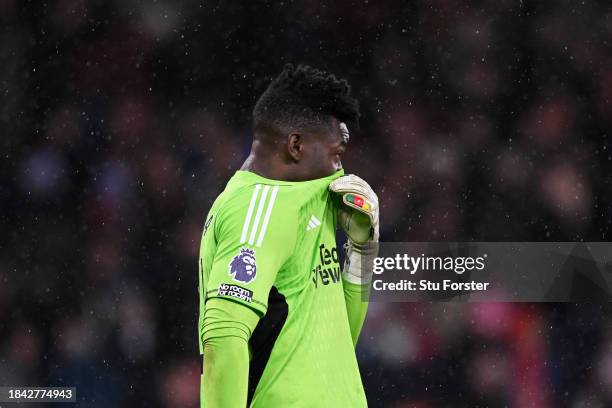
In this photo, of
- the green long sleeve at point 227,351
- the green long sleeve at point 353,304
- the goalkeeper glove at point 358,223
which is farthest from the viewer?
the green long sleeve at point 353,304

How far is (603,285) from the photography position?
165 inches

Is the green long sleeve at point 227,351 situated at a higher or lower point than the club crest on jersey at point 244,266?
lower

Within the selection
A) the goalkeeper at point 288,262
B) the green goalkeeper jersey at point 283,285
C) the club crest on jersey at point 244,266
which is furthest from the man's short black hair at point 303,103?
the club crest on jersey at point 244,266

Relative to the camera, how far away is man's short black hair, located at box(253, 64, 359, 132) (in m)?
1.71

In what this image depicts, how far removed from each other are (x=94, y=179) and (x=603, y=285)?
2.35 m

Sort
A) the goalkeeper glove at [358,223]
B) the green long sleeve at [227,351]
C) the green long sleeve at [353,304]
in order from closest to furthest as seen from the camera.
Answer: the green long sleeve at [227,351] < the goalkeeper glove at [358,223] < the green long sleeve at [353,304]

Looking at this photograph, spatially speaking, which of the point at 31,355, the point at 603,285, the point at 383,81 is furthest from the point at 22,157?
the point at 603,285

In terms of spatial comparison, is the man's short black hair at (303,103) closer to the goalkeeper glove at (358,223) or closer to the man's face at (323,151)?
the man's face at (323,151)

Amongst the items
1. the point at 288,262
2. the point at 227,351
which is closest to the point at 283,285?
the point at 288,262

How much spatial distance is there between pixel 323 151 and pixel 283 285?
26 centimetres

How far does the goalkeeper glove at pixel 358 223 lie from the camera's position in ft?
5.39

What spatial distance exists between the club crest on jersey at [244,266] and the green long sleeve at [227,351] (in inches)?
1.7

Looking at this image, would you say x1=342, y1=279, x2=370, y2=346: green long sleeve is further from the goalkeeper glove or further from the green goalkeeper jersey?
the green goalkeeper jersey

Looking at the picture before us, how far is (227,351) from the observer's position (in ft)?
4.95
